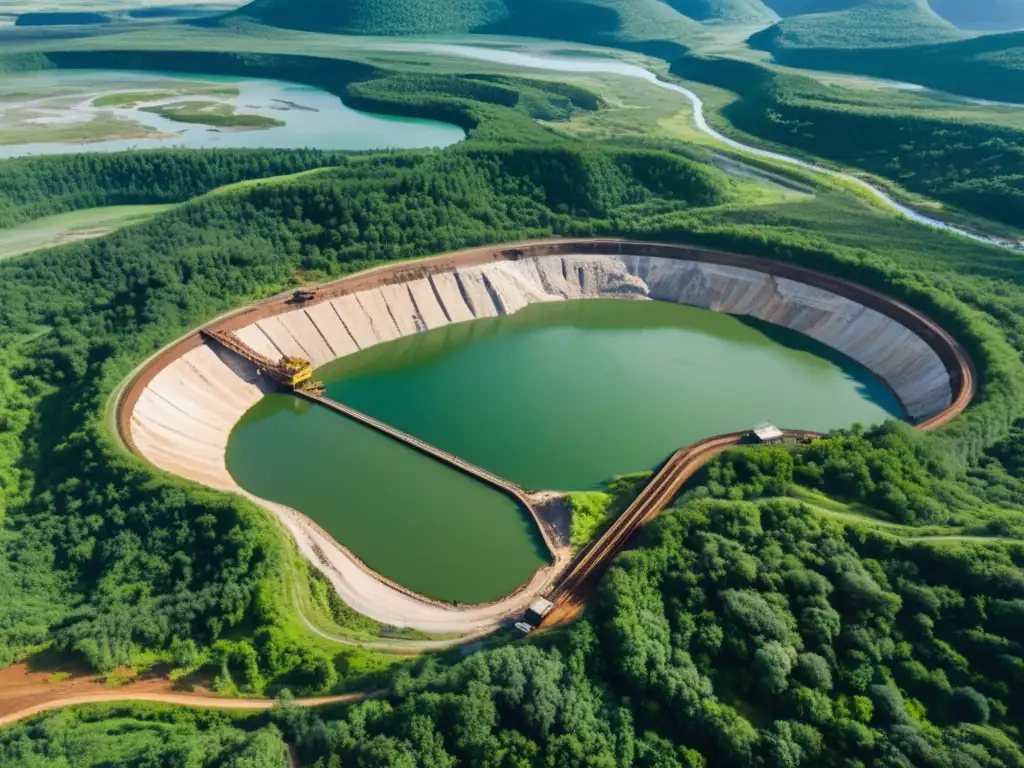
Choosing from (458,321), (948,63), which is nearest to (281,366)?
(458,321)

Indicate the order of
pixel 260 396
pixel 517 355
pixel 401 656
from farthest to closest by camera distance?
1. pixel 517 355
2. pixel 260 396
3. pixel 401 656

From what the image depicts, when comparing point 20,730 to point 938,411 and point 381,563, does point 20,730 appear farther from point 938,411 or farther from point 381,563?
point 938,411

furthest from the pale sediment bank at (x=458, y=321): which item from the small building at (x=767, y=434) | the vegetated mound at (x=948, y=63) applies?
the vegetated mound at (x=948, y=63)

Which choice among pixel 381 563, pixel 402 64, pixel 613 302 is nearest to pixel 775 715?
pixel 381 563

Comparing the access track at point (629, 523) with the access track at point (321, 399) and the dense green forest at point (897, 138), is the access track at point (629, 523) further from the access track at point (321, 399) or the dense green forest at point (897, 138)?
the dense green forest at point (897, 138)

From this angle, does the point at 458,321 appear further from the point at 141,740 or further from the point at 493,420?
the point at 141,740
